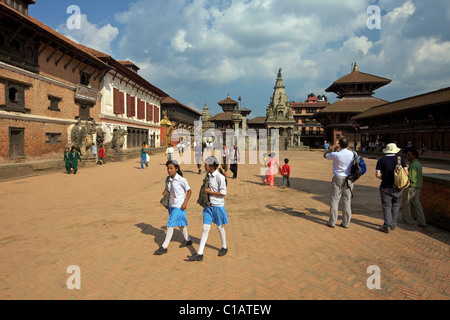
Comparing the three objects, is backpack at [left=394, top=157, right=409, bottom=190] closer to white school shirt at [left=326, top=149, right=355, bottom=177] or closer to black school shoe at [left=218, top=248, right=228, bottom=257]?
white school shirt at [left=326, top=149, right=355, bottom=177]

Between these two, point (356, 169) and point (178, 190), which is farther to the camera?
point (356, 169)

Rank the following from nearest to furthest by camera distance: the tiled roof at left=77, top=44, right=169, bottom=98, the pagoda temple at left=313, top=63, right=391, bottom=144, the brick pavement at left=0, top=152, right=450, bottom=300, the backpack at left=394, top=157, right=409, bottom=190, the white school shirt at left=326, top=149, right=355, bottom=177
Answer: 1. the brick pavement at left=0, top=152, right=450, bottom=300
2. the backpack at left=394, top=157, right=409, bottom=190
3. the white school shirt at left=326, top=149, right=355, bottom=177
4. the tiled roof at left=77, top=44, right=169, bottom=98
5. the pagoda temple at left=313, top=63, right=391, bottom=144

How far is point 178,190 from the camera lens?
413 centimetres

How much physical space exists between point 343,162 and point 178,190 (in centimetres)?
351

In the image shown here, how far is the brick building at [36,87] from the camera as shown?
1248 centimetres

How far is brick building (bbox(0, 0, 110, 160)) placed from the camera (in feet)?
40.9

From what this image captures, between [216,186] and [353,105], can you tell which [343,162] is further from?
[353,105]

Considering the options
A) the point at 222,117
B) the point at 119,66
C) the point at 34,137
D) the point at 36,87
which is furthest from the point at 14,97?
the point at 222,117

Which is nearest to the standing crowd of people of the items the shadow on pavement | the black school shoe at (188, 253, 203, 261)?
the shadow on pavement

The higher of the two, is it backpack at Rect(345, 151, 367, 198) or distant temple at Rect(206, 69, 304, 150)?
distant temple at Rect(206, 69, 304, 150)

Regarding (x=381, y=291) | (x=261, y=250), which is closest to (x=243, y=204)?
(x=261, y=250)

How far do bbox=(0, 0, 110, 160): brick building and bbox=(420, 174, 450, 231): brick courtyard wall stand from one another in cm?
1740

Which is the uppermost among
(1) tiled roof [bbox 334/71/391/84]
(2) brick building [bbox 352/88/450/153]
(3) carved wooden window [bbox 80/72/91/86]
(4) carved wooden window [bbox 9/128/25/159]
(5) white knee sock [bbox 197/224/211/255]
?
(1) tiled roof [bbox 334/71/391/84]

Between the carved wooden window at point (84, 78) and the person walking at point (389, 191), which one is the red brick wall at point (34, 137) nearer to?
the carved wooden window at point (84, 78)
